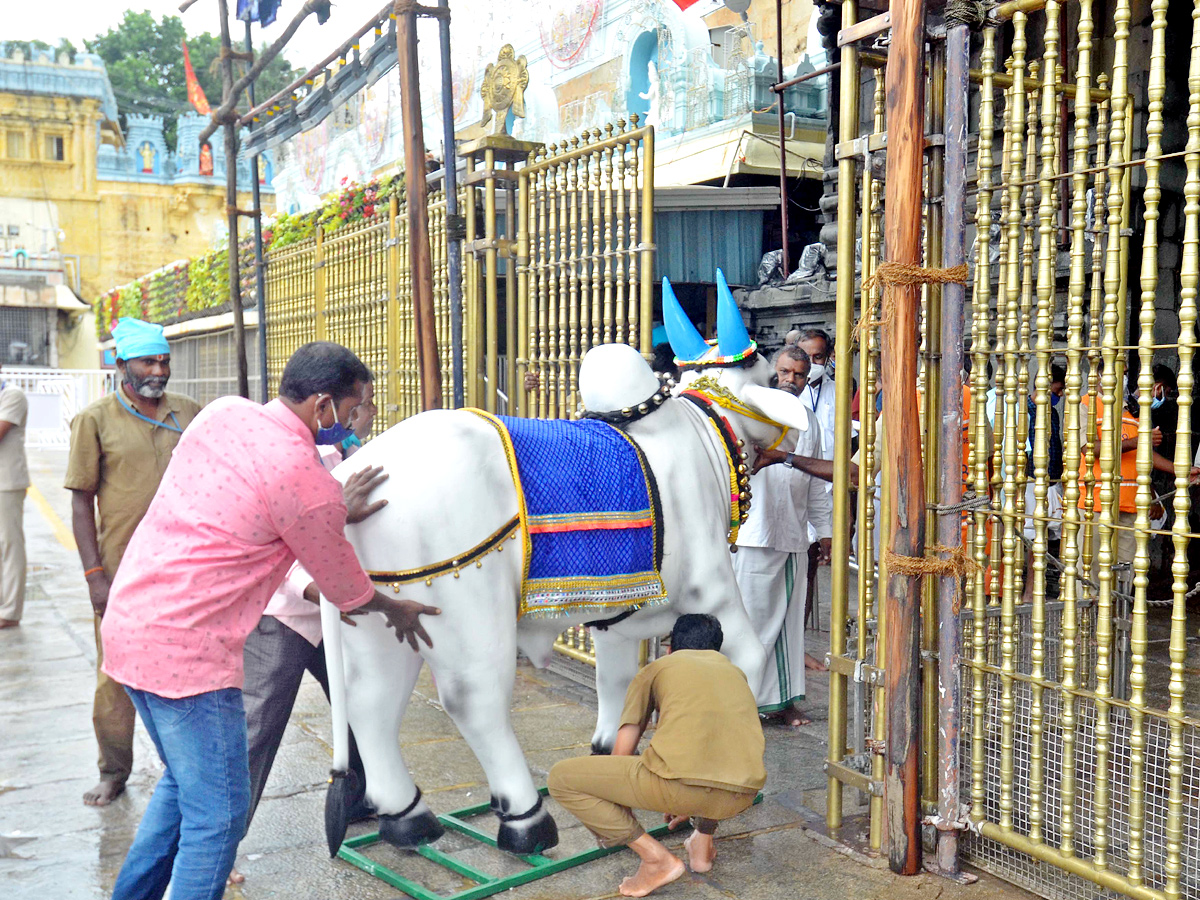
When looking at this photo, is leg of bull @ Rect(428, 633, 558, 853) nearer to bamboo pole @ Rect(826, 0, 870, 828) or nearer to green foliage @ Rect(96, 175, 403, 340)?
bamboo pole @ Rect(826, 0, 870, 828)

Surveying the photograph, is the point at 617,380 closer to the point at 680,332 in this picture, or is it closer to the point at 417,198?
the point at 680,332

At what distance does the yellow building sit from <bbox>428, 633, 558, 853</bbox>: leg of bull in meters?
35.1

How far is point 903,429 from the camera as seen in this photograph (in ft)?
11.3

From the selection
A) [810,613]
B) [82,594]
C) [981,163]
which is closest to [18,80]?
[82,594]

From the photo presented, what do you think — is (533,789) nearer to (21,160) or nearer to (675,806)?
(675,806)

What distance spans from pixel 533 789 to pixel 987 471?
1.74m

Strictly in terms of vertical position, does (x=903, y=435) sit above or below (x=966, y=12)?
below

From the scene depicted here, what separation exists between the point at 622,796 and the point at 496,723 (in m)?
0.49

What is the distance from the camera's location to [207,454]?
2805 mm

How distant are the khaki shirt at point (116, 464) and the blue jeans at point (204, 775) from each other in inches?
70.0

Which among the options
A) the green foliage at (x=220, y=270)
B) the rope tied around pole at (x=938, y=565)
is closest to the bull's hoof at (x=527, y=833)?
the rope tied around pole at (x=938, y=565)

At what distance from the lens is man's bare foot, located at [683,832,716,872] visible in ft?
11.6

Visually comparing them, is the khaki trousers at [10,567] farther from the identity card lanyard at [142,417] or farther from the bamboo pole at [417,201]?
the identity card lanyard at [142,417]

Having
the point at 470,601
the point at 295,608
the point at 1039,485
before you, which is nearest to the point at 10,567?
the point at 295,608
